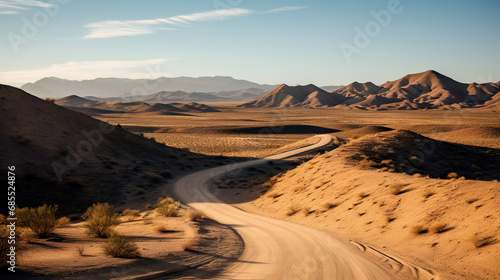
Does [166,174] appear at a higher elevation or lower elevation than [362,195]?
lower

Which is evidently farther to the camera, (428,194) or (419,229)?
(428,194)

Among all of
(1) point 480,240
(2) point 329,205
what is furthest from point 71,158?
(1) point 480,240

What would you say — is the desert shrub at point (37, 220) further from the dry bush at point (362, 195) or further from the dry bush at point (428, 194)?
the dry bush at point (428, 194)

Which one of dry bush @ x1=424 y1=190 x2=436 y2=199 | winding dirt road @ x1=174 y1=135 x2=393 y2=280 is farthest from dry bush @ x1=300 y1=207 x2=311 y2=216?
dry bush @ x1=424 y1=190 x2=436 y2=199

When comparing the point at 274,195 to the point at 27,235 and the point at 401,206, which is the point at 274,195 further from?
the point at 27,235

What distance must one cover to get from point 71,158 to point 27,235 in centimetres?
1964

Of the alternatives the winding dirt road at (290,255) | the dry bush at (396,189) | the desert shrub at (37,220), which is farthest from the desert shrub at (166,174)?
the dry bush at (396,189)

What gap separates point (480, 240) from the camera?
390 inches

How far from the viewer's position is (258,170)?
1389 inches

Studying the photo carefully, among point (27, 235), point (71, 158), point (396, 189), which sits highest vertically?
point (71, 158)

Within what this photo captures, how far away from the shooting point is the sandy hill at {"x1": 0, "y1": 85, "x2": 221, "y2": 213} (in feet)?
77.0

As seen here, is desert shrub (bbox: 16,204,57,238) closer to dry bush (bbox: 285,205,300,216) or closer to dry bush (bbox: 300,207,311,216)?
dry bush (bbox: 285,205,300,216)

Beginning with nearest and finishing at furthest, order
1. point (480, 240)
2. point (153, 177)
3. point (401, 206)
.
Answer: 1. point (480, 240)
2. point (401, 206)
3. point (153, 177)

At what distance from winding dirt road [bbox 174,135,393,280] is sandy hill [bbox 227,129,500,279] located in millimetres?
1370
